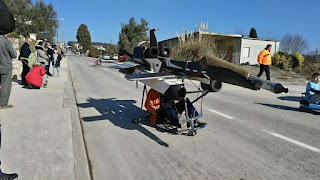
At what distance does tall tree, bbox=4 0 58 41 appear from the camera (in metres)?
38.0

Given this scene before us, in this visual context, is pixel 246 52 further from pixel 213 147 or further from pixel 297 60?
pixel 213 147

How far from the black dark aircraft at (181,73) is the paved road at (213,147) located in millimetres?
712

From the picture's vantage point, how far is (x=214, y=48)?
15.2m

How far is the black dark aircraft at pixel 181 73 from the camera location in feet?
10.6

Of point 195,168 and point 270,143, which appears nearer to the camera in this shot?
point 195,168

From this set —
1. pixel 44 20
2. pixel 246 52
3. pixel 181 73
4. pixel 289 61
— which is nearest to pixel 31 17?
pixel 44 20

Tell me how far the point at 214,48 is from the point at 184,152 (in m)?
12.2

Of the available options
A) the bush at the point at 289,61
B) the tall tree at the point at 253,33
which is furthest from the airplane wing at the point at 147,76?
the tall tree at the point at 253,33

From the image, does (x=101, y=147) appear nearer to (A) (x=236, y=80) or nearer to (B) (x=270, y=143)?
(A) (x=236, y=80)

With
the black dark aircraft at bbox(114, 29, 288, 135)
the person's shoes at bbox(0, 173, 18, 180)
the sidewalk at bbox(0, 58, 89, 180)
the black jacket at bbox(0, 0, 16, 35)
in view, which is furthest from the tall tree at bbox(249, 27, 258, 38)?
the person's shoes at bbox(0, 173, 18, 180)

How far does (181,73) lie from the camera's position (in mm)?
4500

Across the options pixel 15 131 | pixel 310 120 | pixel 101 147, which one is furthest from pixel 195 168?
pixel 310 120

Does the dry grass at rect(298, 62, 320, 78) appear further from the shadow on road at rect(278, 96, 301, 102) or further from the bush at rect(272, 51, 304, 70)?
the shadow on road at rect(278, 96, 301, 102)

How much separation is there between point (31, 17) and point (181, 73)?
145ft
